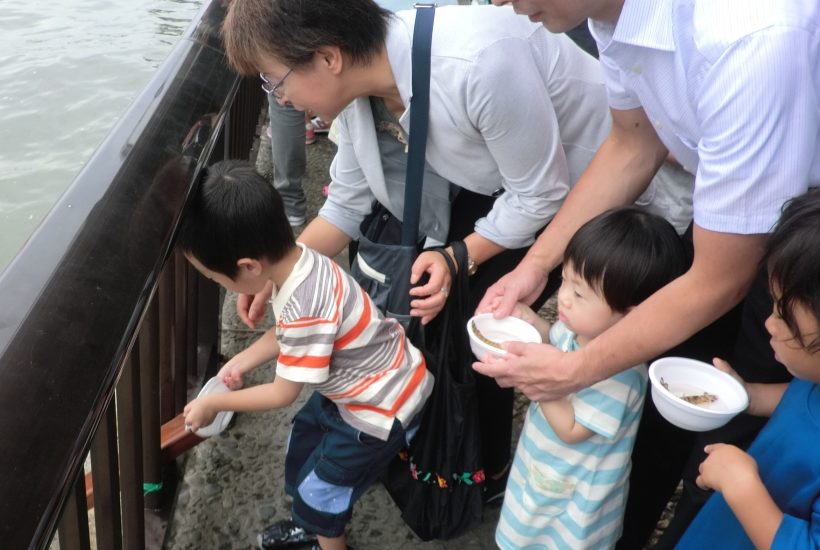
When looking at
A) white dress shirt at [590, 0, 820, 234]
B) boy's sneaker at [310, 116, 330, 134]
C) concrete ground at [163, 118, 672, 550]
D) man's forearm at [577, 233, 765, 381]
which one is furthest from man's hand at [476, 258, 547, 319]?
boy's sneaker at [310, 116, 330, 134]

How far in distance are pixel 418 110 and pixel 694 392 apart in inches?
35.7

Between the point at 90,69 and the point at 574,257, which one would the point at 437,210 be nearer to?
the point at 574,257

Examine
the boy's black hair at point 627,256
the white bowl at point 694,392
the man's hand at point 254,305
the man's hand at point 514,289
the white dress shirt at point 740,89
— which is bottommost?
the man's hand at point 254,305

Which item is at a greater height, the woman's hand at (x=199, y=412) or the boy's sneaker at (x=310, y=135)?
the woman's hand at (x=199, y=412)

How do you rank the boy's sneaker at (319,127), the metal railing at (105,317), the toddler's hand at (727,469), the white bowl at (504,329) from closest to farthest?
the metal railing at (105,317)
the toddler's hand at (727,469)
the white bowl at (504,329)
the boy's sneaker at (319,127)

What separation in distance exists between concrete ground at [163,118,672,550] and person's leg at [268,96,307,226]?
1.77 m

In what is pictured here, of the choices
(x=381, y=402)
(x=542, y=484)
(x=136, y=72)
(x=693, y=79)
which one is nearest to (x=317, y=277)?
(x=381, y=402)

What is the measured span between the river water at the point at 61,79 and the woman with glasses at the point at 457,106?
4923 millimetres

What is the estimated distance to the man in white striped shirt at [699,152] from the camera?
1.22 m

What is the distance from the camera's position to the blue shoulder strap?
1.87 meters

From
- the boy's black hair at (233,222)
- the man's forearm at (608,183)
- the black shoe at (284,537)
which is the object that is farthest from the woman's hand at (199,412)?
the man's forearm at (608,183)

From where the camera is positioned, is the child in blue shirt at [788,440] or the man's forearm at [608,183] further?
the man's forearm at [608,183]

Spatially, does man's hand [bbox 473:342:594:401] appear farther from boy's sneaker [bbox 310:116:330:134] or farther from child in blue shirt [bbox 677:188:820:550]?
boy's sneaker [bbox 310:116:330:134]

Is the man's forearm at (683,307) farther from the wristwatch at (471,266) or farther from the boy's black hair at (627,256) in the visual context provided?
the wristwatch at (471,266)
